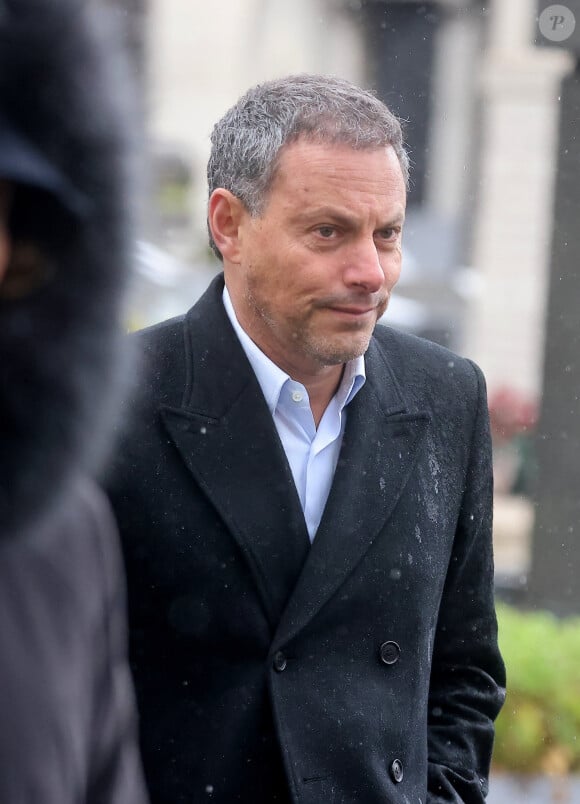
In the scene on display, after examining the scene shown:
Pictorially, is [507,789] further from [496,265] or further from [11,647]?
[496,265]

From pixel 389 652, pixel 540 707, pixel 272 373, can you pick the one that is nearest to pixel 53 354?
pixel 272 373

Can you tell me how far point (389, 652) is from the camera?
282 cm

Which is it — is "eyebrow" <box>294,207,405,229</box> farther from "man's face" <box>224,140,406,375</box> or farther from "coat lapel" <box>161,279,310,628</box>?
"coat lapel" <box>161,279,310,628</box>

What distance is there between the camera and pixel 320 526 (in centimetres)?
278

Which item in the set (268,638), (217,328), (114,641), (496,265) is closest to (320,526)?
(268,638)

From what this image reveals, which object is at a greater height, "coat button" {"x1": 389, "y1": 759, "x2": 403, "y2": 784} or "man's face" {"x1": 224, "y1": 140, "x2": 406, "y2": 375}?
"man's face" {"x1": 224, "y1": 140, "x2": 406, "y2": 375}

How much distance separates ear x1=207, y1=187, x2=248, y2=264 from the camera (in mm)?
2900

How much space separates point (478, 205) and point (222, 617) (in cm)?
1624

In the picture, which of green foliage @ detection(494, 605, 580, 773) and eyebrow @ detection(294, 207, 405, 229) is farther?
green foliage @ detection(494, 605, 580, 773)

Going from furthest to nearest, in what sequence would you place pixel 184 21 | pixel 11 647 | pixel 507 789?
pixel 184 21 < pixel 507 789 < pixel 11 647
